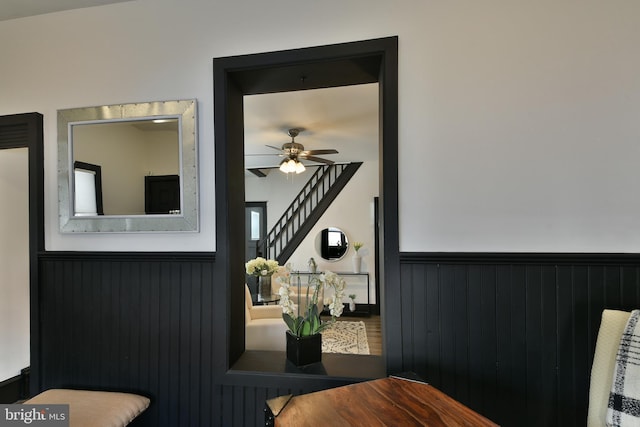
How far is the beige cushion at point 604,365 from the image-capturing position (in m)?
1.00


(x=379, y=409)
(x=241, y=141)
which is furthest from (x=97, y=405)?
(x=241, y=141)

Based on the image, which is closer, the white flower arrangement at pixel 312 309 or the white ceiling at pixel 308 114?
the white flower arrangement at pixel 312 309

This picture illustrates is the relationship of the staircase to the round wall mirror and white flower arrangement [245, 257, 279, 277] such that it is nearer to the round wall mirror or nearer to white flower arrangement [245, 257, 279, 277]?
the round wall mirror

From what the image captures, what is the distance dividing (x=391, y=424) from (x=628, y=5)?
1865 mm

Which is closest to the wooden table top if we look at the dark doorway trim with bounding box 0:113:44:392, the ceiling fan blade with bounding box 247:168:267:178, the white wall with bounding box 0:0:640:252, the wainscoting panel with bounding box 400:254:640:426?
the wainscoting panel with bounding box 400:254:640:426

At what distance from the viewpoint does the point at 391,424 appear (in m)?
0.83

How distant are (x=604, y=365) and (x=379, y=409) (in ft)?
2.64

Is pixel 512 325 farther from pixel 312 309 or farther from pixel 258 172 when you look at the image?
pixel 258 172

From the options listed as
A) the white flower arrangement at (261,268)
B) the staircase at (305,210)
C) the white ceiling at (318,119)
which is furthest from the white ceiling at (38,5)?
the staircase at (305,210)

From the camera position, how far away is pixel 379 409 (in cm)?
91

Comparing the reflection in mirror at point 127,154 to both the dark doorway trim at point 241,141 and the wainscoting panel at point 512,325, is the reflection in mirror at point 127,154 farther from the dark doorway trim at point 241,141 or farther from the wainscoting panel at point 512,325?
the wainscoting panel at point 512,325

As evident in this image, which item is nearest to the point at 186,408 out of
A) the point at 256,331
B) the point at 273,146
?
the point at 256,331

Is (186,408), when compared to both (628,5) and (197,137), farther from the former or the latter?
(628,5)

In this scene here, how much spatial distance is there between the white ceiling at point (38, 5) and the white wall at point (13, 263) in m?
0.92
